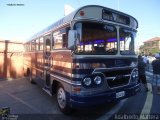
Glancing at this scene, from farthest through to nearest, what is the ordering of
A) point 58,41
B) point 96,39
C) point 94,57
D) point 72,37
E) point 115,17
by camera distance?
1. point 58,41
2. point 115,17
3. point 96,39
4. point 94,57
5. point 72,37

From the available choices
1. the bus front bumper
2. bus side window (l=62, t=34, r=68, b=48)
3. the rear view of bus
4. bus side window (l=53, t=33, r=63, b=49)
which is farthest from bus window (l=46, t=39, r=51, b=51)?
the bus front bumper

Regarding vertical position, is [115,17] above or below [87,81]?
above

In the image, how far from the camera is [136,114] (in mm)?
5598

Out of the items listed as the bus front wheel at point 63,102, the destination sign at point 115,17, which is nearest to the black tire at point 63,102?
the bus front wheel at point 63,102

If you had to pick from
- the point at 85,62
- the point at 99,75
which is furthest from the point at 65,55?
the point at 99,75

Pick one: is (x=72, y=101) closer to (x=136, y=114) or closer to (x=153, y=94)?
(x=136, y=114)

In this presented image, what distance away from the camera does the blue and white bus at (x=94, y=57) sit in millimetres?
4711

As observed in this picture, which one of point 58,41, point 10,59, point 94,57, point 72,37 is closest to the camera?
point 72,37

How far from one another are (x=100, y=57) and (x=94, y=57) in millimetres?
190

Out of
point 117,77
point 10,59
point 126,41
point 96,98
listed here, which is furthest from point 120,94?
point 10,59

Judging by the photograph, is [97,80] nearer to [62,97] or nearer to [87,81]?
[87,81]

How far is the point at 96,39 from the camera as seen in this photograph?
507 cm

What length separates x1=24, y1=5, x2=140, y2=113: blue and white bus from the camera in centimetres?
471

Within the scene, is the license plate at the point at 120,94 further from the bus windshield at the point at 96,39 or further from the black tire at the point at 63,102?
the black tire at the point at 63,102
